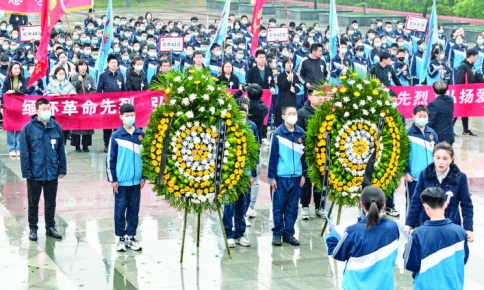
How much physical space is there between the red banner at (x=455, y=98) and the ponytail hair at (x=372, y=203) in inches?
447

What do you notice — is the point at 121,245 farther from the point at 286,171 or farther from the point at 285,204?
the point at 286,171

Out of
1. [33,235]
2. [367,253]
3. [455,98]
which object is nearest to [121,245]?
[33,235]

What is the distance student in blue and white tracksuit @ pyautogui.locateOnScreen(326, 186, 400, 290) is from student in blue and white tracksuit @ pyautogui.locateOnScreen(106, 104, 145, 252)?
412cm

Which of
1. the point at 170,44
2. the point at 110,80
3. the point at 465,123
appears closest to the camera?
the point at 110,80

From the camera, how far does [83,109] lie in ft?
53.6

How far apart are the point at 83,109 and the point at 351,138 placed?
22.0ft

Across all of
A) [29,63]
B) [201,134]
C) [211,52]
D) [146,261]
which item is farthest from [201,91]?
[29,63]

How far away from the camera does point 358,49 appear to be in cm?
2164

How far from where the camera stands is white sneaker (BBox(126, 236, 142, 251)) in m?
10.8

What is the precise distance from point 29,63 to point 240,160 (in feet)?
35.4

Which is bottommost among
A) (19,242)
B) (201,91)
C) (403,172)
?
(19,242)

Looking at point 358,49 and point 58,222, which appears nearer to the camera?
point 58,222

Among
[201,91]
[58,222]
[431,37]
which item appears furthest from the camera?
[431,37]

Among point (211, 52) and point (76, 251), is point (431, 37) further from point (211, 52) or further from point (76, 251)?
point (76, 251)
